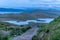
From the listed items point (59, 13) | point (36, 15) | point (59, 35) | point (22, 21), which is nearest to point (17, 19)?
point (22, 21)

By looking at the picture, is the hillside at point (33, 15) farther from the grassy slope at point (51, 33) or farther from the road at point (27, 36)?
the grassy slope at point (51, 33)

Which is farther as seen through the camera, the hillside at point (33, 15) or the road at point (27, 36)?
the hillside at point (33, 15)

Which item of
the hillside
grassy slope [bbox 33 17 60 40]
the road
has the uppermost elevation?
grassy slope [bbox 33 17 60 40]

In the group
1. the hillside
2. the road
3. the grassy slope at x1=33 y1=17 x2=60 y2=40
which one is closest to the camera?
the grassy slope at x1=33 y1=17 x2=60 y2=40

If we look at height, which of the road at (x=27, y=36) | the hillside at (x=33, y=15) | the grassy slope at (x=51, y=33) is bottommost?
the road at (x=27, y=36)

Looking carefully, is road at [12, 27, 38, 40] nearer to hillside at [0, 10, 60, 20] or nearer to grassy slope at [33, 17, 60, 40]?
hillside at [0, 10, 60, 20]

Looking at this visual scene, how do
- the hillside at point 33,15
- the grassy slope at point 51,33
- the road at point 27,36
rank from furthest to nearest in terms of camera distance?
the hillside at point 33,15 < the road at point 27,36 < the grassy slope at point 51,33

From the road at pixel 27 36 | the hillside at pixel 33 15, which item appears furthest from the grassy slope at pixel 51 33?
the hillside at pixel 33 15

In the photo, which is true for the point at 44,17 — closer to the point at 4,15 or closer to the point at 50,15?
the point at 50,15

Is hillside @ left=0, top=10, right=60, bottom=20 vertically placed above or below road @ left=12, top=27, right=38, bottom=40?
above

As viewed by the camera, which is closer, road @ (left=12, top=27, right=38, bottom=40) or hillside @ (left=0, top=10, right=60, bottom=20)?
road @ (left=12, top=27, right=38, bottom=40)

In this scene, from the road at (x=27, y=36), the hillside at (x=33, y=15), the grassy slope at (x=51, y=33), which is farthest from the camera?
the hillside at (x=33, y=15)

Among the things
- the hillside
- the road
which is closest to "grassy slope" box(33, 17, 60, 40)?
the road
